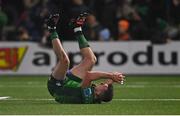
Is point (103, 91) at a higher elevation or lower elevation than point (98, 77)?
lower

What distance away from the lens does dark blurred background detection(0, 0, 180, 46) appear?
75.5 ft

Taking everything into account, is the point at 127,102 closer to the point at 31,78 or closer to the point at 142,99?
the point at 142,99

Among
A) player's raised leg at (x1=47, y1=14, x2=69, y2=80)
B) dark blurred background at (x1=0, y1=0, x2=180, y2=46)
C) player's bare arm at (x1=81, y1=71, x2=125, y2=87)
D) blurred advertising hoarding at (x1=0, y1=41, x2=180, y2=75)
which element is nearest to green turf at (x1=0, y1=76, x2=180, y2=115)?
player's bare arm at (x1=81, y1=71, x2=125, y2=87)

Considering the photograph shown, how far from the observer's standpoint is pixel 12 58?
2259 centimetres

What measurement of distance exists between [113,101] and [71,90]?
1.29 meters

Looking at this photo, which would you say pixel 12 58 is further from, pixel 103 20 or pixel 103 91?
pixel 103 91

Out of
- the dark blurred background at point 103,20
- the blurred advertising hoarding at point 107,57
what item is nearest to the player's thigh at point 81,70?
the blurred advertising hoarding at point 107,57

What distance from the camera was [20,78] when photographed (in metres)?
21.7

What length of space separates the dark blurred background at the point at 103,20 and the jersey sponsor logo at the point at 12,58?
59 cm

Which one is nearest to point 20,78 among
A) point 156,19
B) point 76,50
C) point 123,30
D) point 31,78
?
point 31,78

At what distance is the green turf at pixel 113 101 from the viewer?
12.1 meters

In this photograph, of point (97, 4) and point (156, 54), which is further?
point (97, 4)

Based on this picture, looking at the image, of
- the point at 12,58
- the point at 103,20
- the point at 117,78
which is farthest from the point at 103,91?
the point at 103,20

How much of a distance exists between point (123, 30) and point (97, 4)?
2.08 m
